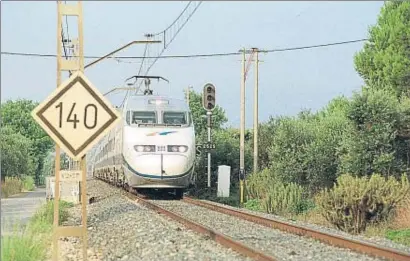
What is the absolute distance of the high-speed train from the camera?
25.0 metres

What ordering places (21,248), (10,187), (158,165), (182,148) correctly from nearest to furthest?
(21,248), (158,165), (182,148), (10,187)

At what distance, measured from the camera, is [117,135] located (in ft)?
95.2

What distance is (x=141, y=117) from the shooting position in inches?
1030

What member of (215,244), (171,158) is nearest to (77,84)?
(215,244)

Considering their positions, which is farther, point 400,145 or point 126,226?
point 400,145

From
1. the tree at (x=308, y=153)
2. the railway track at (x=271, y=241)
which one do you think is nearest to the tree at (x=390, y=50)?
the tree at (x=308, y=153)

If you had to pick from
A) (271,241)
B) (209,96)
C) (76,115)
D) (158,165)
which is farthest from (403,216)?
Result: (209,96)

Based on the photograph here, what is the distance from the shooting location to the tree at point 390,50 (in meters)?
40.1

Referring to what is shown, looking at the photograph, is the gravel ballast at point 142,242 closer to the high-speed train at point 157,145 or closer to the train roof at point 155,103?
the high-speed train at point 157,145

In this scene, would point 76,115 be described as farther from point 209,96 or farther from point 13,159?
point 13,159

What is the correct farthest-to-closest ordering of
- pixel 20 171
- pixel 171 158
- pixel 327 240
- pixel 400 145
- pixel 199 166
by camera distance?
pixel 20 171 < pixel 199 166 < pixel 400 145 < pixel 171 158 < pixel 327 240

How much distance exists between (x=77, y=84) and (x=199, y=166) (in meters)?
26.7

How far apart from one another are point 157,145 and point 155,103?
2.13 m

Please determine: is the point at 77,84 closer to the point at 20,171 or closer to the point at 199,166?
the point at 199,166
